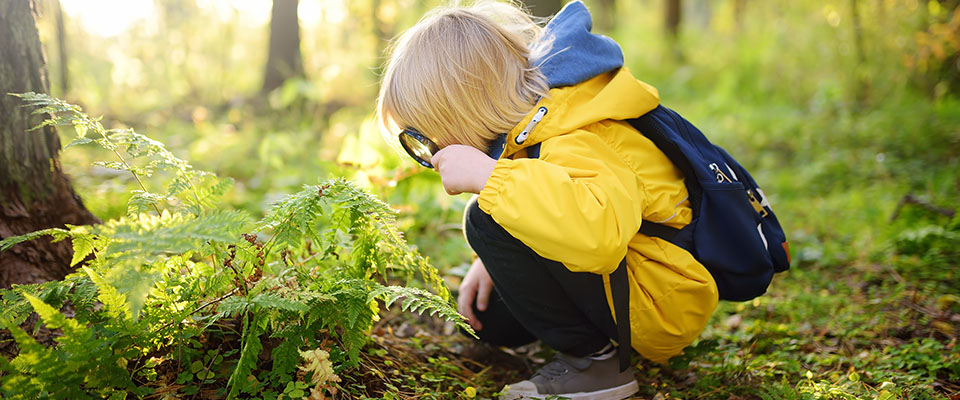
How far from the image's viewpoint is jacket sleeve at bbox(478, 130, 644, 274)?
1.68 m

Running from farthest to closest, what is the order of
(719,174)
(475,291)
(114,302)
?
1. (475,291)
2. (719,174)
3. (114,302)

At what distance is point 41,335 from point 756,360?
2562 millimetres

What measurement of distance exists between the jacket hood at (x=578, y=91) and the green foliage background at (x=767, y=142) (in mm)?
861

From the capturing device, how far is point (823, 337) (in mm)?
2588

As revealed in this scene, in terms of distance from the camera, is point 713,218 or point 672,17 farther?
point 672,17

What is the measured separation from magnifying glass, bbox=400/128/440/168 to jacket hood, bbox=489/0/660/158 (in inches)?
8.3

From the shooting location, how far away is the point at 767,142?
6297mm

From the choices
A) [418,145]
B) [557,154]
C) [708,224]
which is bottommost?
[708,224]

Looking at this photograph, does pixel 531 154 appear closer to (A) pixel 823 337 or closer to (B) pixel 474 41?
(B) pixel 474 41

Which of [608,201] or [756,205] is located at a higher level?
[608,201]

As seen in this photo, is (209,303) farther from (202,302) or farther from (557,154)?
(557,154)


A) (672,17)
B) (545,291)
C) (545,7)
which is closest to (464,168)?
(545,291)

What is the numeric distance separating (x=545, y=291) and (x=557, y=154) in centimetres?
52

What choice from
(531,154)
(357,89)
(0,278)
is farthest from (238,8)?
(531,154)
